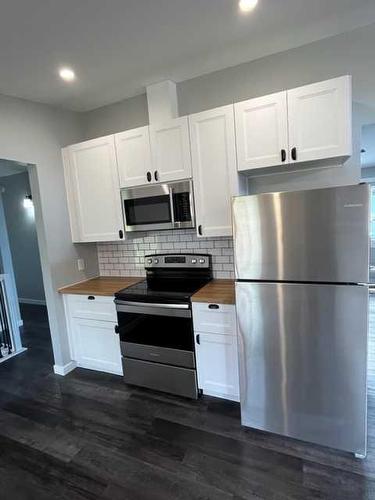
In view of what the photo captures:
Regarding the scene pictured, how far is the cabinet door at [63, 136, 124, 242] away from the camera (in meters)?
2.81

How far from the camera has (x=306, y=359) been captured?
1.83 m

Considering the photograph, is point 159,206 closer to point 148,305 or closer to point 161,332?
point 148,305

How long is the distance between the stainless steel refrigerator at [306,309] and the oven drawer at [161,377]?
0.59 metres

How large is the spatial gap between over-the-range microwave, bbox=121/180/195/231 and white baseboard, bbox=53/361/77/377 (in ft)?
5.40

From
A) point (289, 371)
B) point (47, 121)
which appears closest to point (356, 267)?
point (289, 371)

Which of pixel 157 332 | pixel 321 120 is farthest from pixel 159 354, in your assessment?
pixel 321 120

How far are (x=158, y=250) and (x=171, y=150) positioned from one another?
109 centimetres

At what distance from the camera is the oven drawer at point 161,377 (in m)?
2.43

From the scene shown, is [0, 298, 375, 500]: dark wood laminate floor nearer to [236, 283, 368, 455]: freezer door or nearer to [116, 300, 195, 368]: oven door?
[236, 283, 368, 455]: freezer door

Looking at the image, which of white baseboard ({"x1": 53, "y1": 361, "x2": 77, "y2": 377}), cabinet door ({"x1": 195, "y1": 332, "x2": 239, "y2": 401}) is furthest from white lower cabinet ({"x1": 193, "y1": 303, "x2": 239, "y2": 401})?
white baseboard ({"x1": 53, "y1": 361, "x2": 77, "y2": 377})

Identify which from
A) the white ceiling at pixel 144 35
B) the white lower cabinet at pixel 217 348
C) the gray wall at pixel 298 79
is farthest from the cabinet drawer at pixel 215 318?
the white ceiling at pixel 144 35

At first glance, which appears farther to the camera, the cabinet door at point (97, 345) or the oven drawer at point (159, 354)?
the cabinet door at point (97, 345)

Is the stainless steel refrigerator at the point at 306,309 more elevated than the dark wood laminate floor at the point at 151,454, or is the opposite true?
the stainless steel refrigerator at the point at 306,309

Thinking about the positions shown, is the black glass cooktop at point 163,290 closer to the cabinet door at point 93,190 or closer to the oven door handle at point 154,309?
the oven door handle at point 154,309
